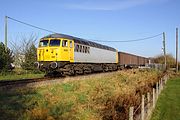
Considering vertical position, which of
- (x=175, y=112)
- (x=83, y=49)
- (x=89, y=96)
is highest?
(x=83, y=49)

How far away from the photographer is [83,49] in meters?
26.6

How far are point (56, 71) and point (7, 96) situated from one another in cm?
1031

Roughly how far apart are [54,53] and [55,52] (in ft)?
0.41

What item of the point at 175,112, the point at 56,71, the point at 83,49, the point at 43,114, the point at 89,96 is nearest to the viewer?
the point at 43,114

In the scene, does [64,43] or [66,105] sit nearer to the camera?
[66,105]

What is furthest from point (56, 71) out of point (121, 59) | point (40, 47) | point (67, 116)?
point (121, 59)

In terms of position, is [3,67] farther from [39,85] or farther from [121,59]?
[121,59]

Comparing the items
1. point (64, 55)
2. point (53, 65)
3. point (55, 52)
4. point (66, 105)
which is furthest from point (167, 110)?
point (55, 52)

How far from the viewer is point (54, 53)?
22.7 meters

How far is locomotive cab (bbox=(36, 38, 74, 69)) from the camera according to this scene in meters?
22.5

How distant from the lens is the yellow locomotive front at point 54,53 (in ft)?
73.7

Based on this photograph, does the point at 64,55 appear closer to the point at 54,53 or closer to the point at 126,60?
the point at 54,53

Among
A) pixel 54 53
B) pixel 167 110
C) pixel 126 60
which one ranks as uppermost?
pixel 54 53

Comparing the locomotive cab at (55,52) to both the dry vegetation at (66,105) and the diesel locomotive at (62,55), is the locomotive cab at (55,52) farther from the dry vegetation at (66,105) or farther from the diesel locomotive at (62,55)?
the dry vegetation at (66,105)
